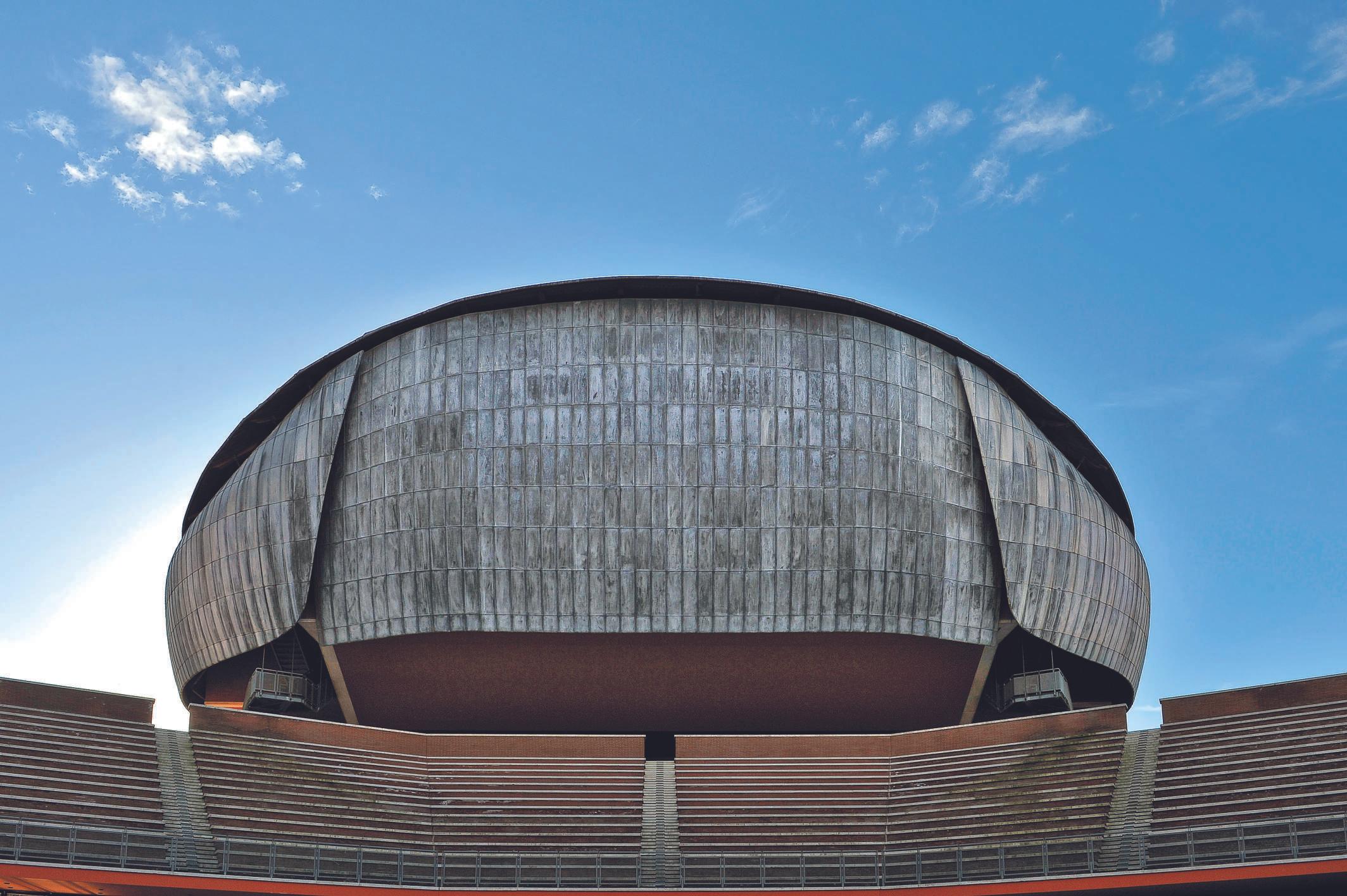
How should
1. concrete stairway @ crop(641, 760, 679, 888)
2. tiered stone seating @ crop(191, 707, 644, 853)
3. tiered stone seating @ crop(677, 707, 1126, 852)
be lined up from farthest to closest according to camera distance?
1. tiered stone seating @ crop(677, 707, 1126, 852)
2. tiered stone seating @ crop(191, 707, 644, 853)
3. concrete stairway @ crop(641, 760, 679, 888)

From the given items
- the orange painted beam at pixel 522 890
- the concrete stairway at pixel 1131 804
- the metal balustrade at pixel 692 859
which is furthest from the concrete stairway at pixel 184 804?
the concrete stairway at pixel 1131 804

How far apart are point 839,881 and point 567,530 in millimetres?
13416

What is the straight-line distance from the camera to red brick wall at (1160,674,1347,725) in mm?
31766

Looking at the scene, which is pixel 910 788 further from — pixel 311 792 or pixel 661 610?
pixel 311 792

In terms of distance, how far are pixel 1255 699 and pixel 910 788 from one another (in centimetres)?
881

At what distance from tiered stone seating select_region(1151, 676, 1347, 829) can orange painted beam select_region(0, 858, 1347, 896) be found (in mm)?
2017

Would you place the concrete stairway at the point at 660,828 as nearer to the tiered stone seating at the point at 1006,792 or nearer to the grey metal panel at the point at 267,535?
the tiered stone seating at the point at 1006,792

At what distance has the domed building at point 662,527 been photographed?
121 ft

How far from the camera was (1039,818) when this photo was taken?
30.0 meters

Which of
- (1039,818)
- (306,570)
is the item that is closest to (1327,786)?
(1039,818)

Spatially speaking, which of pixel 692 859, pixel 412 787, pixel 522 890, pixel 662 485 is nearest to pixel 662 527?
pixel 662 485

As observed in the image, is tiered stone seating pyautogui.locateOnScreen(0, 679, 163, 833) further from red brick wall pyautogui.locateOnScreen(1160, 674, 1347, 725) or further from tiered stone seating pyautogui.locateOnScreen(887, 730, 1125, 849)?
red brick wall pyautogui.locateOnScreen(1160, 674, 1347, 725)

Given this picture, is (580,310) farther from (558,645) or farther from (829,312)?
(558,645)

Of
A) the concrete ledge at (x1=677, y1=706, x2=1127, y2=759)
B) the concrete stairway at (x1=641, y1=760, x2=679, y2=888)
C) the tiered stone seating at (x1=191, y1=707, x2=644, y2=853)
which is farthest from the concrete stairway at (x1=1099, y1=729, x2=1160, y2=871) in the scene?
the tiered stone seating at (x1=191, y1=707, x2=644, y2=853)
